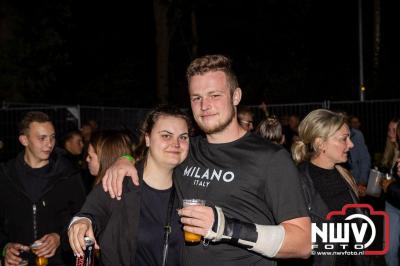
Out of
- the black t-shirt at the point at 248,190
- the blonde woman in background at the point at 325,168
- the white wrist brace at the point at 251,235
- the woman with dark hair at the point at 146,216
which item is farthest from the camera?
the blonde woman in background at the point at 325,168

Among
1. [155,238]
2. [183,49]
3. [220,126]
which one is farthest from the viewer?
[183,49]

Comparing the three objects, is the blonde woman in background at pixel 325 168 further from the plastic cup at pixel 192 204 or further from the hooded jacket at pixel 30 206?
the hooded jacket at pixel 30 206

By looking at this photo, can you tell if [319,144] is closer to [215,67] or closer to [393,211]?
[215,67]

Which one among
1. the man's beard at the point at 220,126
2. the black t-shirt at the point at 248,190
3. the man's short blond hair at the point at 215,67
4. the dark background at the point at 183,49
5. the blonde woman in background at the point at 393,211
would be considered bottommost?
the blonde woman in background at the point at 393,211

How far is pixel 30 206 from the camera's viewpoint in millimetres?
4543

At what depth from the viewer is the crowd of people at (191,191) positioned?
2936 mm

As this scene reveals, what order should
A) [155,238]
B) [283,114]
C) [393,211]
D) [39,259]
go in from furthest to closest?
[283,114]
[393,211]
[39,259]
[155,238]

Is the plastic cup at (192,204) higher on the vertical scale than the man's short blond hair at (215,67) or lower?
lower

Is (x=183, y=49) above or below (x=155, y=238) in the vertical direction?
above

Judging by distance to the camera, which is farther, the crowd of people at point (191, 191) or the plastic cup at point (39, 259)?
→ the plastic cup at point (39, 259)

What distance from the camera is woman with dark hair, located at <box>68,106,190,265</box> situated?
3371mm

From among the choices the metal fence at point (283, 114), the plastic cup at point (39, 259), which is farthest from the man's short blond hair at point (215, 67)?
the metal fence at point (283, 114)

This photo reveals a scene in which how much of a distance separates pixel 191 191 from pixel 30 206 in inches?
81.7

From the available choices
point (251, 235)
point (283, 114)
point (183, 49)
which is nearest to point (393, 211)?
point (251, 235)
